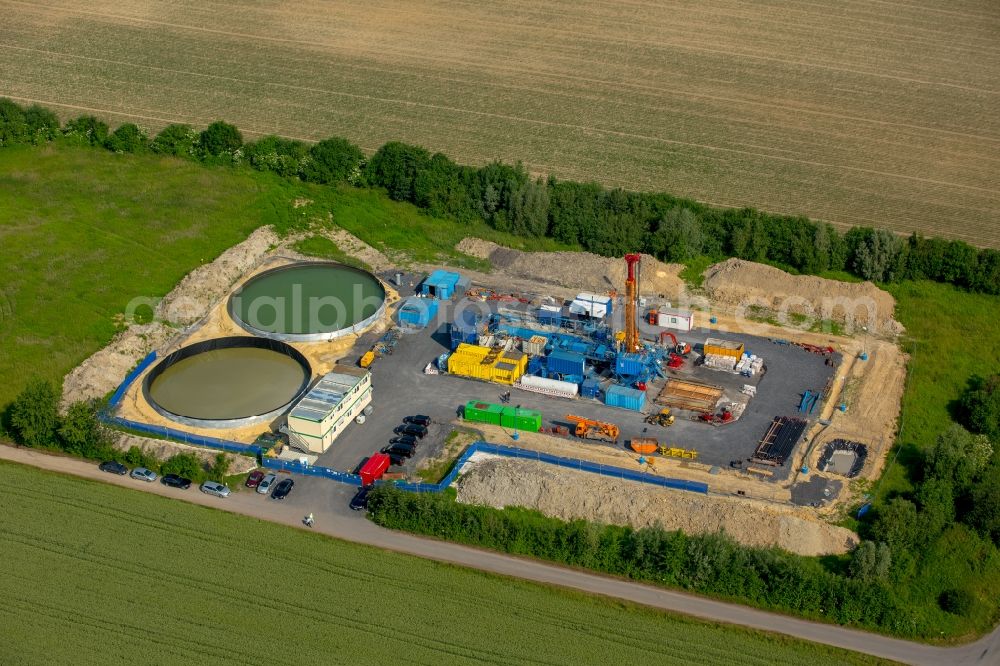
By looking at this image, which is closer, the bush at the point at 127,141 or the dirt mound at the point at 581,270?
the dirt mound at the point at 581,270

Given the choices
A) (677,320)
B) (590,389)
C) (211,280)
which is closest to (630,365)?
(590,389)

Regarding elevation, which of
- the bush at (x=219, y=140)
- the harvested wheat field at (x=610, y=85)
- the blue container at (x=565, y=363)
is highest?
the harvested wheat field at (x=610, y=85)

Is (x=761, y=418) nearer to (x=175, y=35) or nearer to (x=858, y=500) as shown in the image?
(x=858, y=500)

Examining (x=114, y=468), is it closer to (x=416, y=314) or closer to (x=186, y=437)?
(x=186, y=437)

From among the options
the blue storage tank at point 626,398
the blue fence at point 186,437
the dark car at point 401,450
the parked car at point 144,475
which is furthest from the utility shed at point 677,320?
the parked car at point 144,475

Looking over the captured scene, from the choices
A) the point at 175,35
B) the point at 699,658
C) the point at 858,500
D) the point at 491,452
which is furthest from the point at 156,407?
the point at 175,35

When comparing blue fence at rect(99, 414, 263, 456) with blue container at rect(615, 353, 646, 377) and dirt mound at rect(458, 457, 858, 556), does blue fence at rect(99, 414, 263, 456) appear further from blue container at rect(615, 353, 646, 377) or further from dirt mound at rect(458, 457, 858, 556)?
blue container at rect(615, 353, 646, 377)

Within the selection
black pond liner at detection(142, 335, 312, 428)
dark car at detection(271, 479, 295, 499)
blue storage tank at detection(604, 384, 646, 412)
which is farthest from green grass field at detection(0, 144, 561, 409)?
blue storage tank at detection(604, 384, 646, 412)

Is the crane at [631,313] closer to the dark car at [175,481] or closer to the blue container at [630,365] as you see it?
the blue container at [630,365]
